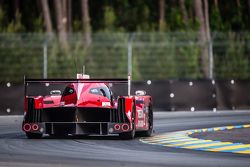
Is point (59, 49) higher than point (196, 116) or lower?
higher

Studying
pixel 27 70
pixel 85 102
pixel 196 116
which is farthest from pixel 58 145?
pixel 27 70

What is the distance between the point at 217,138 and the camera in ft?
62.4

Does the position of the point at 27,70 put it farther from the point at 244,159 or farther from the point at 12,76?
the point at 244,159

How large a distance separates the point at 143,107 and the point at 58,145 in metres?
3.02

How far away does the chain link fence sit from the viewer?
34.6 metres

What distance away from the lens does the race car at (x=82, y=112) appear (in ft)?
59.9

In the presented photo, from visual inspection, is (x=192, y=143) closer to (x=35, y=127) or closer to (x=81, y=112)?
(x=81, y=112)

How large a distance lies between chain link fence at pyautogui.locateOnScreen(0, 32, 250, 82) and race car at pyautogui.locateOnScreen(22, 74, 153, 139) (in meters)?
14.2

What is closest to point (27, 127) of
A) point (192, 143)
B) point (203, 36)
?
point (192, 143)

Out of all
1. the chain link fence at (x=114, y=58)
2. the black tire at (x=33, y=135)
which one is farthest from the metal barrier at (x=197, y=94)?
the black tire at (x=33, y=135)

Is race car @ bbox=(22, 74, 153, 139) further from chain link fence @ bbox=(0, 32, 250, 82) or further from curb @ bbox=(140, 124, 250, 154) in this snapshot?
chain link fence @ bbox=(0, 32, 250, 82)

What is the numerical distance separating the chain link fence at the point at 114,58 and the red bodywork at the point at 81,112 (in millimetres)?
14264

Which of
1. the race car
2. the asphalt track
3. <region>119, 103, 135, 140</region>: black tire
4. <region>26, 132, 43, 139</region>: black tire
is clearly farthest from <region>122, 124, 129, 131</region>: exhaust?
<region>26, 132, 43, 139</region>: black tire

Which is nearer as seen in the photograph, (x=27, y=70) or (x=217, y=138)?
(x=217, y=138)
